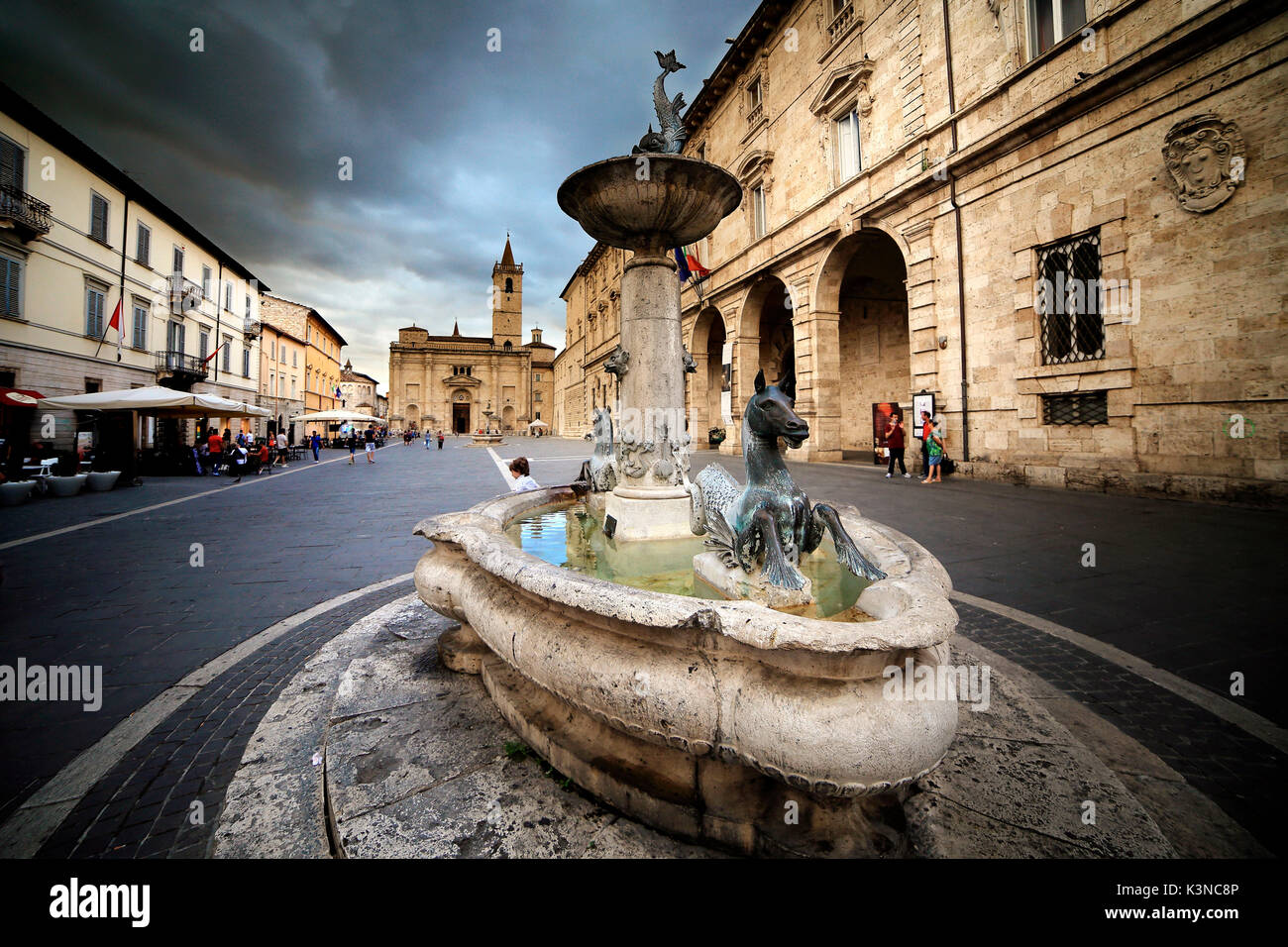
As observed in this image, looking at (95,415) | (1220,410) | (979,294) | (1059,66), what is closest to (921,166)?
(1059,66)

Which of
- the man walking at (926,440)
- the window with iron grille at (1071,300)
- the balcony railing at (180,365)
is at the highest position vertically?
the balcony railing at (180,365)

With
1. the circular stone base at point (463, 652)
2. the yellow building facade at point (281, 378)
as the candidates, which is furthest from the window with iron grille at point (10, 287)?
the circular stone base at point (463, 652)

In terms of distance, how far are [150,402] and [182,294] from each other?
14.1 m

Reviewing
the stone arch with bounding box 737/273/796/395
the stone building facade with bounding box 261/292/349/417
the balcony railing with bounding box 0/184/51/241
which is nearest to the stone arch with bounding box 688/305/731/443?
the stone arch with bounding box 737/273/796/395

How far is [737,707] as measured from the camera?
1.30 m

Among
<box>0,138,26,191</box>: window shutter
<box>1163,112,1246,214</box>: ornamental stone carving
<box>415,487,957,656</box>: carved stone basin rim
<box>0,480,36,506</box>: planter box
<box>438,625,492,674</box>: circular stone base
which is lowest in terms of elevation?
<box>438,625,492,674</box>: circular stone base

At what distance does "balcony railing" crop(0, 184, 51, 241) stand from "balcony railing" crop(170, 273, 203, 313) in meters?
6.56

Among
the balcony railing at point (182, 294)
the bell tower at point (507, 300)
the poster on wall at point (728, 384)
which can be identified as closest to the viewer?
the poster on wall at point (728, 384)

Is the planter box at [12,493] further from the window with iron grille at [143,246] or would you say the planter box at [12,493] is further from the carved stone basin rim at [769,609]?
the window with iron grille at [143,246]

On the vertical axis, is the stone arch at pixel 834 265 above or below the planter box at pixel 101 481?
above

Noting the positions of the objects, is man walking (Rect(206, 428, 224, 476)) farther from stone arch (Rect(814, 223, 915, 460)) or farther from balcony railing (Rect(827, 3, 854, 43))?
balcony railing (Rect(827, 3, 854, 43))

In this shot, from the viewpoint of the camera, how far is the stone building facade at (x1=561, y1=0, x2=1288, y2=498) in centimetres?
678

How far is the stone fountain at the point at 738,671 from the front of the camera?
1239mm
